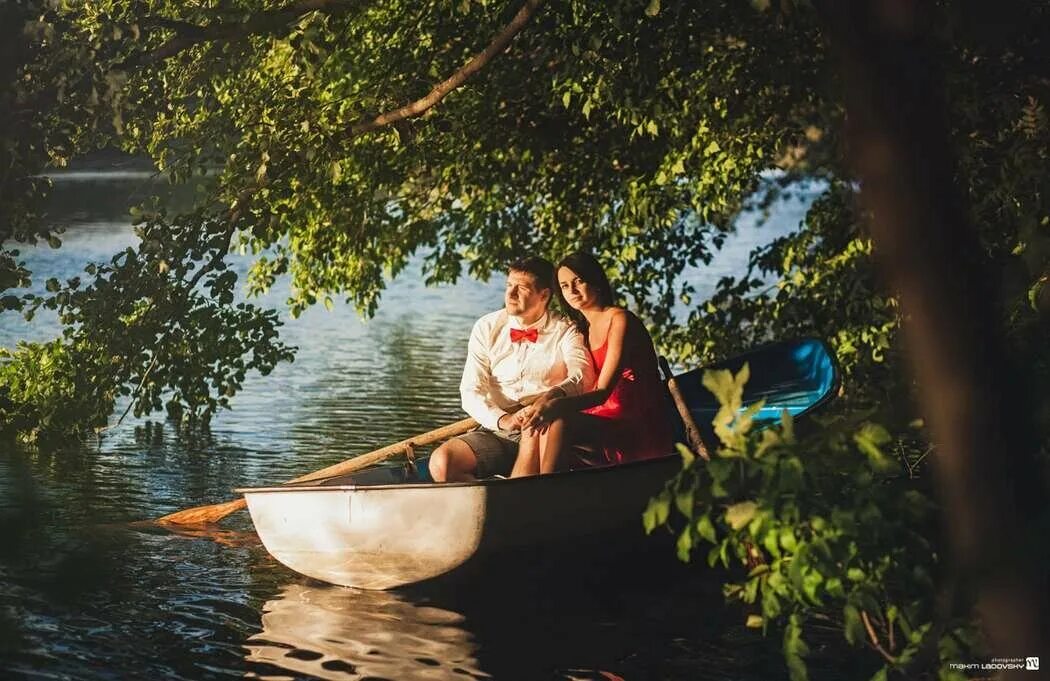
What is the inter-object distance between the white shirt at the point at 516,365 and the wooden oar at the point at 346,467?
2.14 feet

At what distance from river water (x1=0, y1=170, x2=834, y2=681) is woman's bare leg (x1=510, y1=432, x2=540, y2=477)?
60 centimetres

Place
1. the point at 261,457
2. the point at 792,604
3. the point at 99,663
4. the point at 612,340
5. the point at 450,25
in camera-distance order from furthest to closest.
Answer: the point at 261,457
the point at 450,25
the point at 612,340
the point at 99,663
the point at 792,604

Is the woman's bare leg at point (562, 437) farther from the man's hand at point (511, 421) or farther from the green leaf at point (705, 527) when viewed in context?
the green leaf at point (705, 527)

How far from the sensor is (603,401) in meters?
7.87

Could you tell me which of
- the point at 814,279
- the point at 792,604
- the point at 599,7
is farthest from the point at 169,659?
the point at 814,279

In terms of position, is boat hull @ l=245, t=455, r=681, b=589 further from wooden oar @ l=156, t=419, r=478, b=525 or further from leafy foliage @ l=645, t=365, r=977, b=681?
leafy foliage @ l=645, t=365, r=977, b=681

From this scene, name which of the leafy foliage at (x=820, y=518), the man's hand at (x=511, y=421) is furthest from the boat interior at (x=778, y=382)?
the leafy foliage at (x=820, y=518)

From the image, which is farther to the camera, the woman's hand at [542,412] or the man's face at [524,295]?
the man's face at [524,295]

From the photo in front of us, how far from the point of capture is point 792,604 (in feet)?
14.8

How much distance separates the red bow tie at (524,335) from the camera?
7969 millimetres

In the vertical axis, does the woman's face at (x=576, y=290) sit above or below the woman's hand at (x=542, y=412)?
above

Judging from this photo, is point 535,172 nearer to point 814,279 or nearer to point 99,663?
point 814,279

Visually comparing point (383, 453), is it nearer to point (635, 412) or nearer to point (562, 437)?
point (562, 437)

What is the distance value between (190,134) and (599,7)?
3.84 metres
